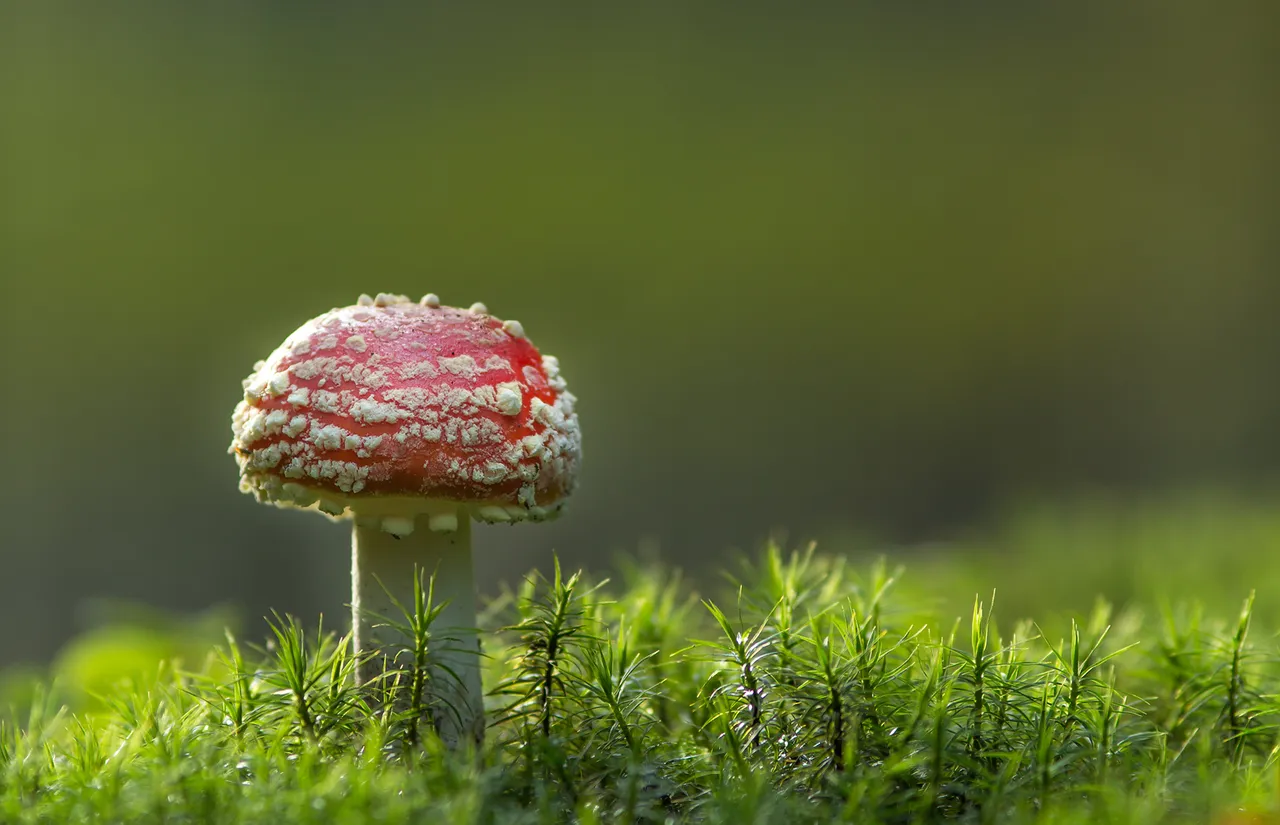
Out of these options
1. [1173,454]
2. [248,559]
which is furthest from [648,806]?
[1173,454]

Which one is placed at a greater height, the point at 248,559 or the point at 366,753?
the point at 366,753

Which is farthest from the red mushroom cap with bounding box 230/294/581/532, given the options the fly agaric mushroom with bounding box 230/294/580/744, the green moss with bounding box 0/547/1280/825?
the green moss with bounding box 0/547/1280/825

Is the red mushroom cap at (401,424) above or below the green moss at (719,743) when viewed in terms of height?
above

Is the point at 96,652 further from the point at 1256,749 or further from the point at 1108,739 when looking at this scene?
the point at 1256,749

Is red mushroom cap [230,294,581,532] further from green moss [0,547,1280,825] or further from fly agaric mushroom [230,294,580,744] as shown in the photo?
green moss [0,547,1280,825]

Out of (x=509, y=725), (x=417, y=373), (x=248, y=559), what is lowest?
(x=248, y=559)

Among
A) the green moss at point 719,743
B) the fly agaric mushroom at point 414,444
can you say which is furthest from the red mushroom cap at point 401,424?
the green moss at point 719,743

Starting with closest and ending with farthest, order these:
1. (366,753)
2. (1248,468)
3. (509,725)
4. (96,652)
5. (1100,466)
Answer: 1. (366,753)
2. (509,725)
3. (96,652)
4. (1100,466)
5. (1248,468)

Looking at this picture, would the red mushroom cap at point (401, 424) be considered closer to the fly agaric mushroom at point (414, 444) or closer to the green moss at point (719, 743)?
the fly agaric mushroom at point (414, 444)
